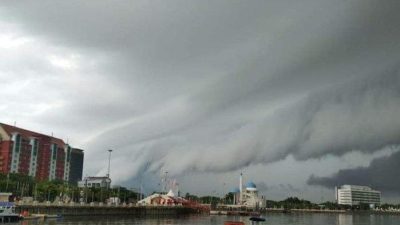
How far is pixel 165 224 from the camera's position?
435 feet

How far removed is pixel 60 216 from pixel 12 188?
213ft

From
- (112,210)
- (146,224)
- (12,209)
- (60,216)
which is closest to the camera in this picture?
(12,209)

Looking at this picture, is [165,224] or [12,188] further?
[12,188]

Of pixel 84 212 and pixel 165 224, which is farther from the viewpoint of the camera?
pixel 84 212

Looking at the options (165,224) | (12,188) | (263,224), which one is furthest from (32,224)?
(12,188)

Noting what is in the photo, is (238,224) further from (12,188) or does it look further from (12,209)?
(12,188)

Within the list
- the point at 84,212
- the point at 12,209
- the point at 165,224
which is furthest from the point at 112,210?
the point at 12,209

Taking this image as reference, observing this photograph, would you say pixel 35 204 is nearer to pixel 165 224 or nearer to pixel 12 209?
pixel 12 209

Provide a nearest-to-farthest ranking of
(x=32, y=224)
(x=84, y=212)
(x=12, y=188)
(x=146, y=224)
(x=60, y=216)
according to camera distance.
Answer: (x=32, y=224), (x=146, y=224), (x=60, y=216), (x=84, y=212), (x=12, y=188)

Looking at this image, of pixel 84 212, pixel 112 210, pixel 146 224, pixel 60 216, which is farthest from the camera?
pixel 112 210

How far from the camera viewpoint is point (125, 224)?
405 ft

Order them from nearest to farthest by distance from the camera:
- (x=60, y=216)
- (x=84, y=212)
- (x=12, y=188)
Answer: (x=60, y=216) → (x=84, y=212) → (x=12, y=188)

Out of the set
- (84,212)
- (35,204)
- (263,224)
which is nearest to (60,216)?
(35,204)

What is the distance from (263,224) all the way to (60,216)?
6484 cm
